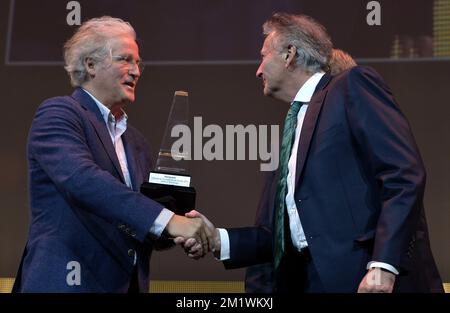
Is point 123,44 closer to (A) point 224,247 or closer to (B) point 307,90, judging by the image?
(B) point 307,90

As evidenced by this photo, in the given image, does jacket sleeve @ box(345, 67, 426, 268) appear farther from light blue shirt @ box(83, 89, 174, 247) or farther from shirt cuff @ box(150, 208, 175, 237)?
light blue shirt @ box(83, 89, 174, 247)

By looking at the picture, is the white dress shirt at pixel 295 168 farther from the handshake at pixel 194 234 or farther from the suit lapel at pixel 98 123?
the suit lapel at pixel 98 123

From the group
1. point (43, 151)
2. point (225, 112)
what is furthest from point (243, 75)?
point (43, 151)

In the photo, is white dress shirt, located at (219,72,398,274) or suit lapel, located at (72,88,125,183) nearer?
white dress shirt, located at (219,72,398,274)

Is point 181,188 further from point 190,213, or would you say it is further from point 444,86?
point 444,86

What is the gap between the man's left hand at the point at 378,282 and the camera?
7.34 feet

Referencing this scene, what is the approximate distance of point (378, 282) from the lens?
7.34ft

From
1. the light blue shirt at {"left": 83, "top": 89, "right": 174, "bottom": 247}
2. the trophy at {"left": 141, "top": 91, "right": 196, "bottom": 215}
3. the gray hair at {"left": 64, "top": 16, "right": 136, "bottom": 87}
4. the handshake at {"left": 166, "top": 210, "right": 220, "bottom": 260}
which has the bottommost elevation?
the handshake at {"left": 166, "top": 210, "right": 220, "bottom": 260}

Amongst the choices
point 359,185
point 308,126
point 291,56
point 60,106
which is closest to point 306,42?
point 291,56

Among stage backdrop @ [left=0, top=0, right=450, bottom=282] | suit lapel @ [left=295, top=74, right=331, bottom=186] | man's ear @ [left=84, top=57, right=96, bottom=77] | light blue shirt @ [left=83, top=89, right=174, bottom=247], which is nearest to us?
suit lapel @ [left=295, top=74, right=331, bottom=186]

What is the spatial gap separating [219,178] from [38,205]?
1535mm

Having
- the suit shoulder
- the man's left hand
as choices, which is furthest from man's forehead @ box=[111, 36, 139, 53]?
the man's left hand

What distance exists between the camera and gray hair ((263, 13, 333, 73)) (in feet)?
9.52

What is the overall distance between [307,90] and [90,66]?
0.82 m
